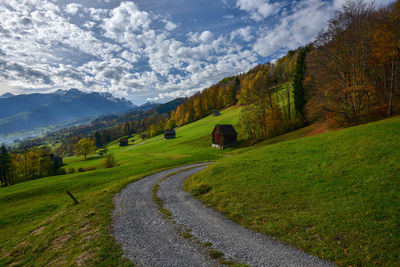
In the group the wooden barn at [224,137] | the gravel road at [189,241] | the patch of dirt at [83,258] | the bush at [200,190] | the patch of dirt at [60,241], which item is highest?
the wooden barn at [224,137]

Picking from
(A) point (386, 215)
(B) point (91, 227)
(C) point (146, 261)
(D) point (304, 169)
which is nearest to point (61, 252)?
(B) point (91, 227)

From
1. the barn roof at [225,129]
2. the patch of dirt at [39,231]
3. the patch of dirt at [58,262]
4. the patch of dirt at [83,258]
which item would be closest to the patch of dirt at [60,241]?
the patch of dirt at [58,262]

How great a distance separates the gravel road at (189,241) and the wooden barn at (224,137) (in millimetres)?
47650

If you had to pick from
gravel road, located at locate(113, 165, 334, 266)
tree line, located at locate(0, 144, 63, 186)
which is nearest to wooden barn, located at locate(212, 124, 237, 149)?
gravel road, located at locate(113, 165, 334, 266)

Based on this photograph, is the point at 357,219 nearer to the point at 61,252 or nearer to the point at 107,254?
the point at 107,254

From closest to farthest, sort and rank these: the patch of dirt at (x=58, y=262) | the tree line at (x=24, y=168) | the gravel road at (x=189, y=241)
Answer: the gravel road at (x=189, y=241) → the patch of dirt at (x=58, y=262) → the tree line at (x=24, y=168)

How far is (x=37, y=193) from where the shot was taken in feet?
103

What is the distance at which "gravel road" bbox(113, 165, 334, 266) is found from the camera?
28.6ft

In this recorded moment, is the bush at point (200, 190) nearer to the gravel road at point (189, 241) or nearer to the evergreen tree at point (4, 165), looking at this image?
the gravel road at point (189, 241)

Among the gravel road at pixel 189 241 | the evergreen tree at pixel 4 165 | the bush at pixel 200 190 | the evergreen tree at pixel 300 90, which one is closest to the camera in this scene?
the gravel road at pixel 189 241

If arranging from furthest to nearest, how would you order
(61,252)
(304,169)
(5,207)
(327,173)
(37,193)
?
(37,193), (5,207), (304,169), (327,173), (61,252)

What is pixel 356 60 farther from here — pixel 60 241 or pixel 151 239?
pixel 60 241

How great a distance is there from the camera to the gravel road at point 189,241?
8.73 m

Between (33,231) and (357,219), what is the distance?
2439cm
